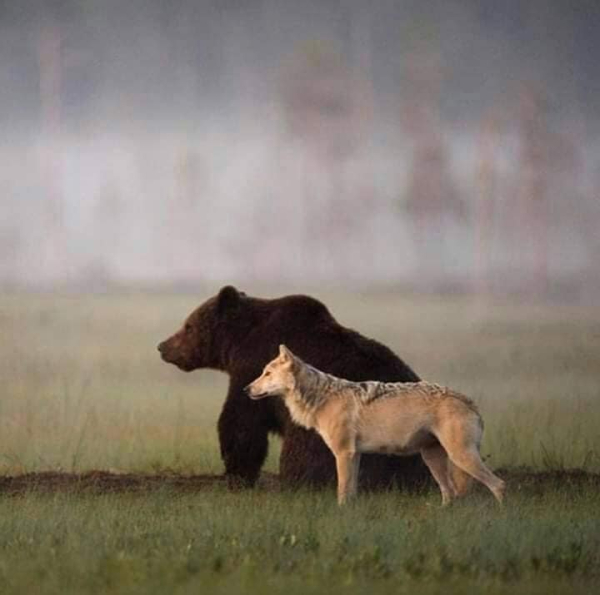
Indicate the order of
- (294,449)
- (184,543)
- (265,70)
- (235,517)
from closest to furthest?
(184,543), (235,517), (294,449), (265,70)

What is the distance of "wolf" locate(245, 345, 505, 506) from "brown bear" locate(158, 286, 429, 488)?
1.52 feet

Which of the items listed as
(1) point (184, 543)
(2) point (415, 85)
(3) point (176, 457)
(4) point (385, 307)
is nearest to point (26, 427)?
(3) point (176, 457)

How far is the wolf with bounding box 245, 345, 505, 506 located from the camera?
9992 millimetres

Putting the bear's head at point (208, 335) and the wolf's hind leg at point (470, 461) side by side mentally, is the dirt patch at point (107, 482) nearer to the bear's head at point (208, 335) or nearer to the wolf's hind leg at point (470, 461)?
the bear's head at point (208, 335)

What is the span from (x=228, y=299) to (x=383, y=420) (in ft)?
5.80

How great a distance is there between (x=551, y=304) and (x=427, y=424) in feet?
13.4

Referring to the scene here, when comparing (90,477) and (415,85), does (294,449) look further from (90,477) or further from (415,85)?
(415,85)

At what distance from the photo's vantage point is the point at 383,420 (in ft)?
33.0

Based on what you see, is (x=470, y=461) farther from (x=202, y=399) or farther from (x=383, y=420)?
(x=202, y=399)

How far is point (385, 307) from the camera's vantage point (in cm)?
1395

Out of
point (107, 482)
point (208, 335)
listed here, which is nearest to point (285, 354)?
point (208, 335)

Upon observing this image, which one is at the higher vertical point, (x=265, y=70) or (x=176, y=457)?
(x=265, y=70)

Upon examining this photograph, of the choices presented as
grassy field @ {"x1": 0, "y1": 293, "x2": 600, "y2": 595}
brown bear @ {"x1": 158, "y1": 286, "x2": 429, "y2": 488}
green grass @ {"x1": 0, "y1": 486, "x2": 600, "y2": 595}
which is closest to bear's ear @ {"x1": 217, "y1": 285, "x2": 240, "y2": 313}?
brown bear @ {"x1": 158, "y1": 286, "x2": 429, "y2": 488}

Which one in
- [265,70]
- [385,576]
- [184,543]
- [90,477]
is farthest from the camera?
[265,70]
